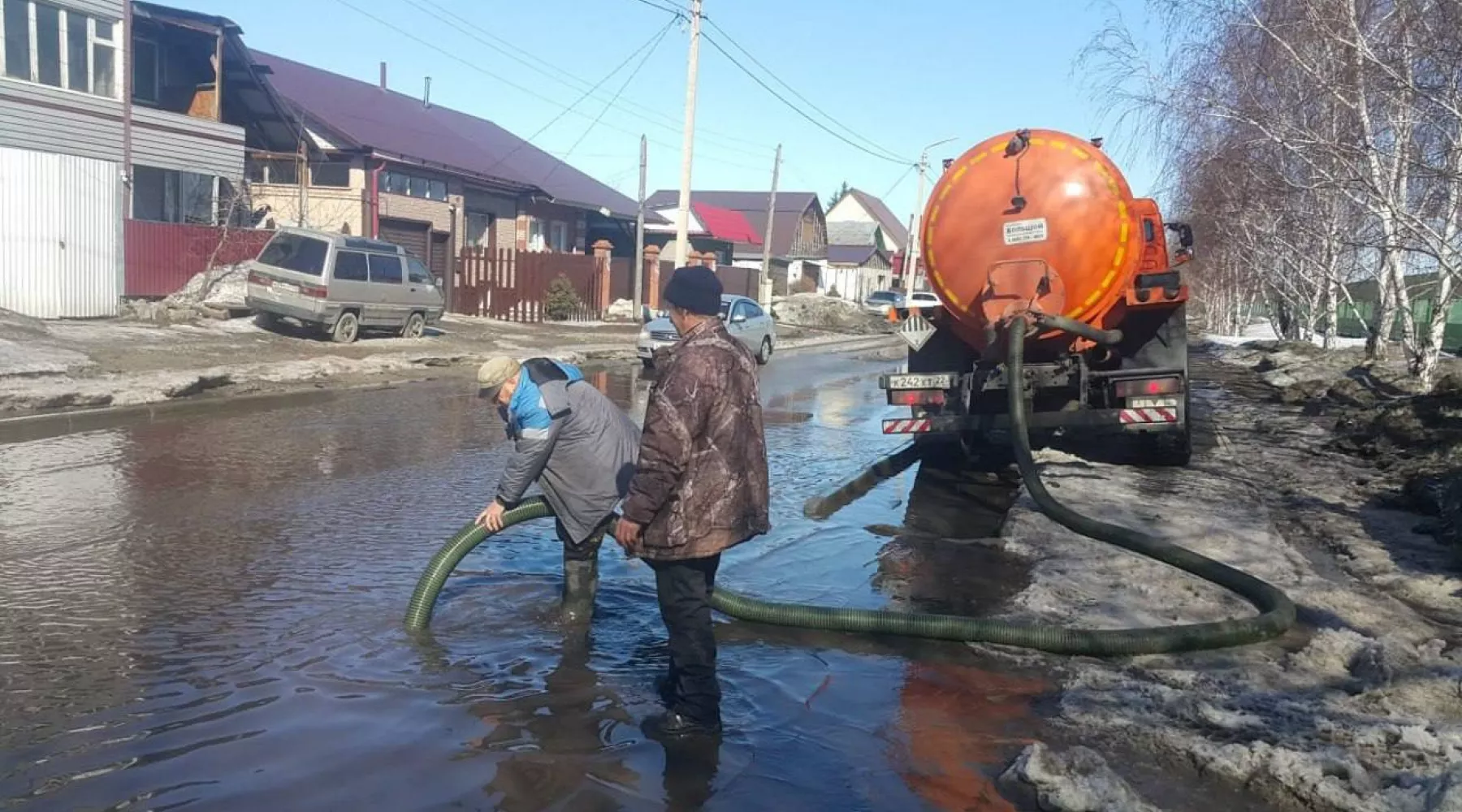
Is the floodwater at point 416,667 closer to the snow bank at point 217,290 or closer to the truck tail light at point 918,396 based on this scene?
the truck tail light at point 918,396

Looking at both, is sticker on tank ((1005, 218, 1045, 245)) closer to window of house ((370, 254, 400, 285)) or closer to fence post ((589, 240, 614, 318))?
window of house ((370, 254, 400, 285))

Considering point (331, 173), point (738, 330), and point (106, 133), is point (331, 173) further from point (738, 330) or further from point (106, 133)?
point (738, 330)

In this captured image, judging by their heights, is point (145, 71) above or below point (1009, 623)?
above

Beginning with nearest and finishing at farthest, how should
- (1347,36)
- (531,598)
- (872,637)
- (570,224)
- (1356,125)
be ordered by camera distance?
(872,637)
(531,598)
(1347,36)
(1356,125)
(570,224)

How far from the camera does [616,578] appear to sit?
6422mm

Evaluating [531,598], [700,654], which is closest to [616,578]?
[531,598]

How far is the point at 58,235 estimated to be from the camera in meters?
19.4

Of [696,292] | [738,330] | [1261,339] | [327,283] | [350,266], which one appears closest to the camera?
[696,292]

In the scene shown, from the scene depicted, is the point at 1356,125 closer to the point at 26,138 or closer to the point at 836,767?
the point at 836,767

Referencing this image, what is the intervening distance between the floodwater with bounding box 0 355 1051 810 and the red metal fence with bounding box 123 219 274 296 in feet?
47.3

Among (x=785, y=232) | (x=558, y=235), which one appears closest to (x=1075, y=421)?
(x=558, y=235)

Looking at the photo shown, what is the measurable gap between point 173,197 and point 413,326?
7295 mm

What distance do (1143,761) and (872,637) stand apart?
68.2 inches

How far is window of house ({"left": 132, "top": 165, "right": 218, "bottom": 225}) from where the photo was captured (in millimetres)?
24344
